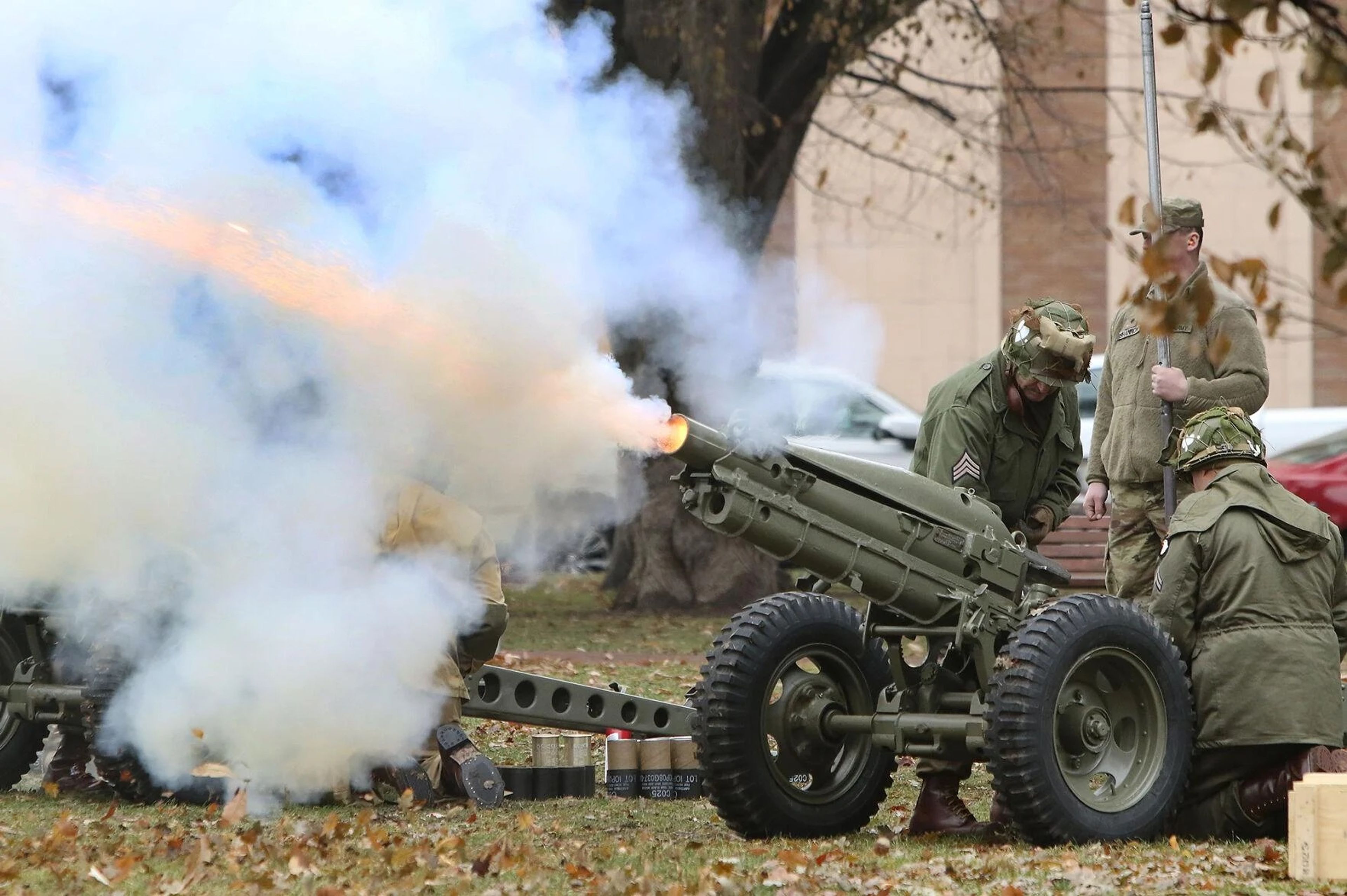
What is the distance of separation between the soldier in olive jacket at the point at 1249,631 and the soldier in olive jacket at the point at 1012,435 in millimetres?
695

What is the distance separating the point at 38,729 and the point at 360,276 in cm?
256

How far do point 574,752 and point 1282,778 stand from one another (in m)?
3.02

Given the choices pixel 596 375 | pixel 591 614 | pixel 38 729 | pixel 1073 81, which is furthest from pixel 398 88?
pixel 1073 81

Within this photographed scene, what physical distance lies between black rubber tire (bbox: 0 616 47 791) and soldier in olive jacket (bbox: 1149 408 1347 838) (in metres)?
4.77

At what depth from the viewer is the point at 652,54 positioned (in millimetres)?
15977

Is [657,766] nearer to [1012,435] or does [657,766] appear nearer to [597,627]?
[1012,435]

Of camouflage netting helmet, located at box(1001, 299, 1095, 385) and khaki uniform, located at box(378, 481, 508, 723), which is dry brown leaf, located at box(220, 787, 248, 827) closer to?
khaki uniform, located at box(378, 481, 508, 723)

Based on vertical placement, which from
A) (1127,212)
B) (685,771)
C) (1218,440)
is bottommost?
(685,771)

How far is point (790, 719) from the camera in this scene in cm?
723

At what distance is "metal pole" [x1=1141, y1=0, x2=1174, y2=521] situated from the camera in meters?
8.33

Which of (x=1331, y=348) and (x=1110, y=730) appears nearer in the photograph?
(x=1110, y=730)

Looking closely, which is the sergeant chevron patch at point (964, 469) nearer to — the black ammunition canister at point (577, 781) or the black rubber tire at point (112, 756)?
the black ammunition canister at point (577, 781)

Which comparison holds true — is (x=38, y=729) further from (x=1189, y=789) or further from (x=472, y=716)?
(x=1189, y=789)

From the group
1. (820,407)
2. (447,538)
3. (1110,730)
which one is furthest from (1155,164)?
(820,407)
